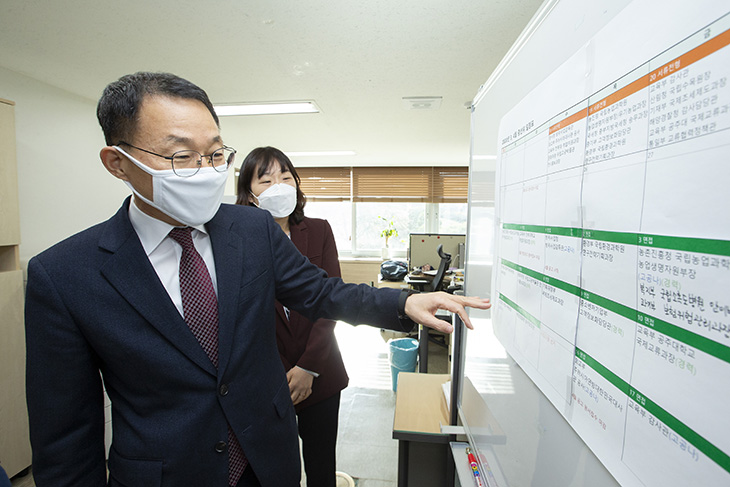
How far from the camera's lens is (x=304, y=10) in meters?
1.71

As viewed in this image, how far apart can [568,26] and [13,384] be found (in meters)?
3.19

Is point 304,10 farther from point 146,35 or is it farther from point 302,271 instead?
point 302,271

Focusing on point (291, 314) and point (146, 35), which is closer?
point (291, 314)

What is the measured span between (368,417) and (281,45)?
9.39ft

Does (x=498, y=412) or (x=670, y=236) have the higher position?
(x=670, y=236)

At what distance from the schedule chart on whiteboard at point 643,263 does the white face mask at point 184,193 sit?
735 mm

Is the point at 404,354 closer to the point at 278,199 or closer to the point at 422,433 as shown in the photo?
the point at 422,433

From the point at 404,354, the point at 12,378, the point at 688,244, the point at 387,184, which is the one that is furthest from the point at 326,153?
the point at 688,244

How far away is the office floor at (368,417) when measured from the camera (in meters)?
2.19

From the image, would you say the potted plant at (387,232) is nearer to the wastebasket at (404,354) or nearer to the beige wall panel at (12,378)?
the wastebasket at (404,354)

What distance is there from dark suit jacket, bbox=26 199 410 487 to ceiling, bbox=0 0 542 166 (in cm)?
154

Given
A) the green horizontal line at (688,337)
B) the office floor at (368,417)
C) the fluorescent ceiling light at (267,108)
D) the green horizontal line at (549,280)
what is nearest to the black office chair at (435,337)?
the office floor at (368,417)

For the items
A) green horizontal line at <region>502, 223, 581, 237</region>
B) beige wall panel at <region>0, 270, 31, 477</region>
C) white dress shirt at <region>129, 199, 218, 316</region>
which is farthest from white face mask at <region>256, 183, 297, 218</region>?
beige wall panel at <region>0, 270, 31, 477</region>

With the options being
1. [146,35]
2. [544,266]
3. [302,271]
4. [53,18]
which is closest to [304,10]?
[146,35]
